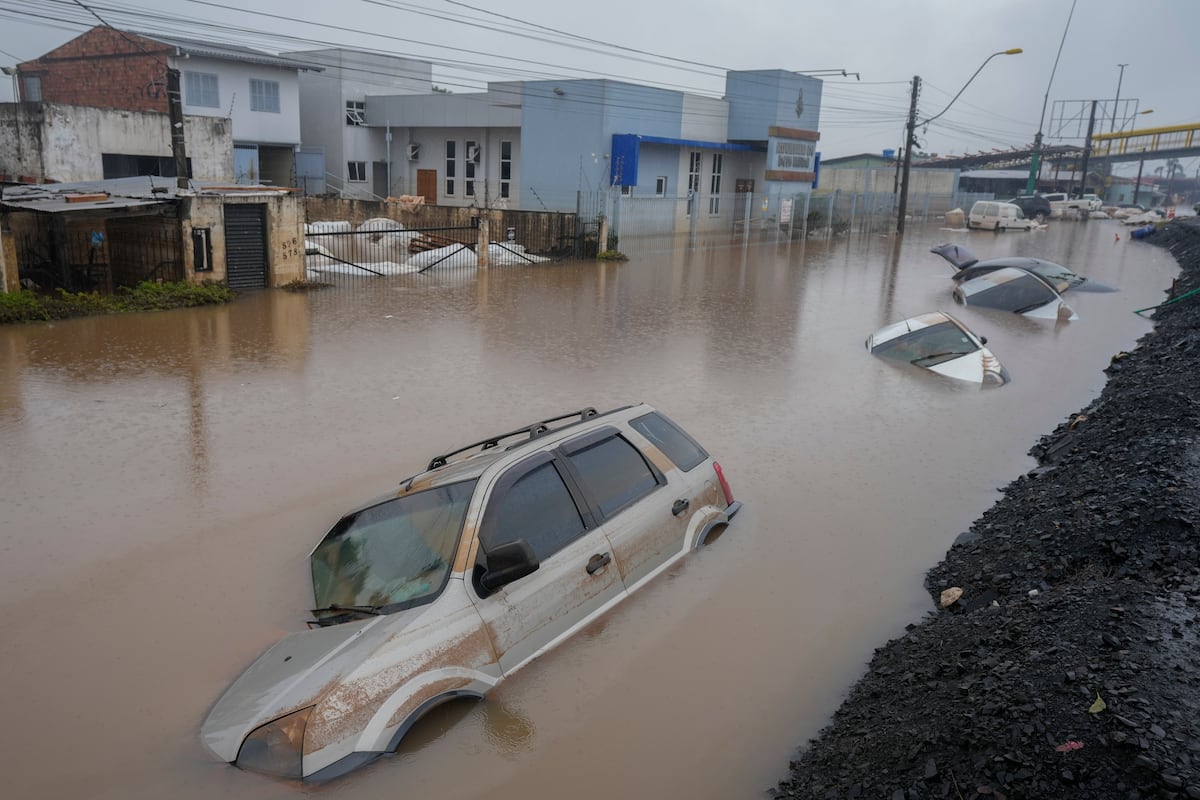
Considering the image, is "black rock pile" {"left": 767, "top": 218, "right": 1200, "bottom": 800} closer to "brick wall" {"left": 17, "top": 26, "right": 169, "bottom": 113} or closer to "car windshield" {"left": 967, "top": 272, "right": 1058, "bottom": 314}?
"car windshield" {"left": 967, "top": 272, "right": 1058, "bottom": 314}

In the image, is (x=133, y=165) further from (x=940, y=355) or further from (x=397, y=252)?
(x=940, y=355)

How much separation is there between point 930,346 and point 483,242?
15128 mm

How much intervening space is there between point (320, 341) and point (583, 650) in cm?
1129

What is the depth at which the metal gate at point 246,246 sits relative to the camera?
2006 cm

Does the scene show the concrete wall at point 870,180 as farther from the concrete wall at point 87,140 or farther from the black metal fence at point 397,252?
the concrete wall at point 87,140

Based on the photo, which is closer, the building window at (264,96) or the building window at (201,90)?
the building window at (201,90)

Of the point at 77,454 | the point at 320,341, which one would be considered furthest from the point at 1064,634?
the point at 320,341

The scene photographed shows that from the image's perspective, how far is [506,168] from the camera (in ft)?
130

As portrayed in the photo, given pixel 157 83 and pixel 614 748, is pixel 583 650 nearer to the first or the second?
pixel 614 748

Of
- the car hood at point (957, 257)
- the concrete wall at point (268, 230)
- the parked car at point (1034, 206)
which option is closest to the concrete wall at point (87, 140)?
the concrete wall at point (268, 230)

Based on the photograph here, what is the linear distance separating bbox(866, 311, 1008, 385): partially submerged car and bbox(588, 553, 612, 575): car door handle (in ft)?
33.2

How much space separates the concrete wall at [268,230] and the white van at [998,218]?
41988 mm

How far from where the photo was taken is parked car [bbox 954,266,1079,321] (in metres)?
21.1

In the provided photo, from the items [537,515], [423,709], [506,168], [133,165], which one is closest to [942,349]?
[537,515]
